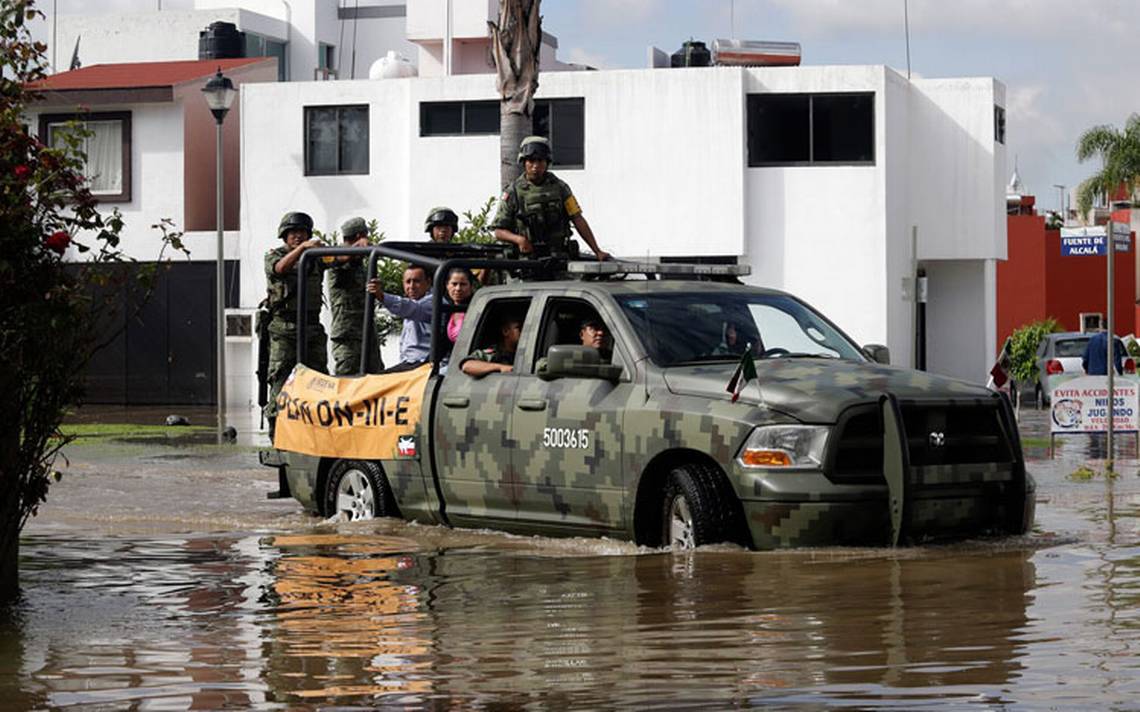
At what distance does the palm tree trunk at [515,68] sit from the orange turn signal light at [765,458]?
1224 centimetres

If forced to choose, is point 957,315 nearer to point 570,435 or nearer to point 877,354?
point 877,354

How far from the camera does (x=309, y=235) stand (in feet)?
53.0

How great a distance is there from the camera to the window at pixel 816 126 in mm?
38938

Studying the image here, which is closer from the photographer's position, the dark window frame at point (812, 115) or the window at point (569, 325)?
the window at point (569, 325)

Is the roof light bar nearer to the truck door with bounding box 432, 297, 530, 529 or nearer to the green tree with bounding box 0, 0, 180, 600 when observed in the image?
the truck door with bounding box 432, 297, 530, 529

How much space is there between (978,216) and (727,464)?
104ft

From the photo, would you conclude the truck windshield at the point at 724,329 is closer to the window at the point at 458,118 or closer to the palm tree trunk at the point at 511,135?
the palm tree trunk at the point at 511,135

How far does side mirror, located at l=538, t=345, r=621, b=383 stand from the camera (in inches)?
445

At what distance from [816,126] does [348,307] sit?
2449 cm

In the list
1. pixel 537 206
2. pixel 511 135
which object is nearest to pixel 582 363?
pixel 537 206

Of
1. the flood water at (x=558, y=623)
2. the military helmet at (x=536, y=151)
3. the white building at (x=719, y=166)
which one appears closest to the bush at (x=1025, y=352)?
the white building at (x=719, y=166)

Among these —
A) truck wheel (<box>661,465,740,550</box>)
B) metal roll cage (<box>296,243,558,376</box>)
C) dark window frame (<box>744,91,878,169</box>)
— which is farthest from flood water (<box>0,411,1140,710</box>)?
dark window frame (<box>744,91,878,169</box>)

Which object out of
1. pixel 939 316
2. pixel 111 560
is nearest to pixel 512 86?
pixel 111 560

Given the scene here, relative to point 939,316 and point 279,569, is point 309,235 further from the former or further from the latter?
point 939,316
